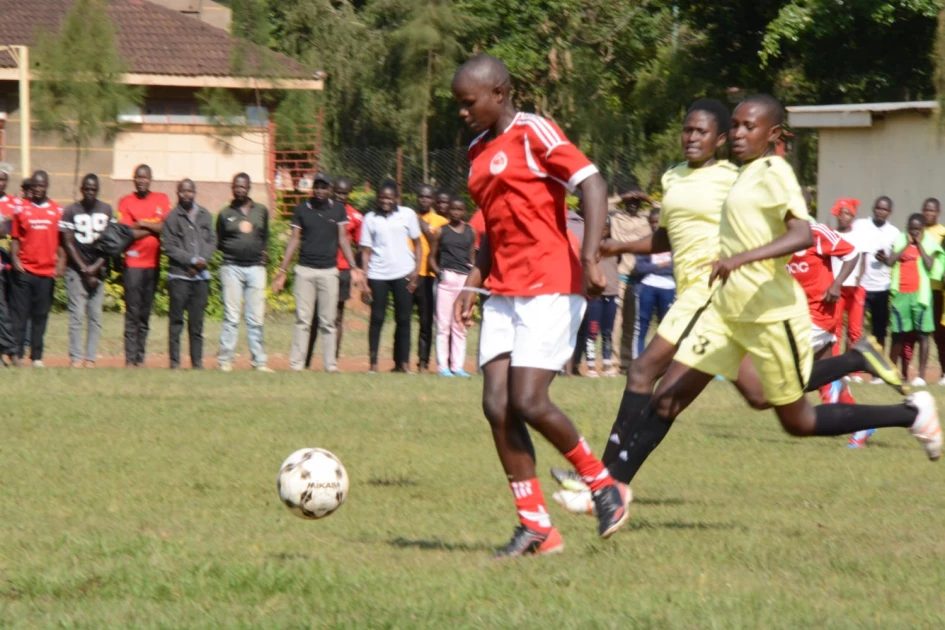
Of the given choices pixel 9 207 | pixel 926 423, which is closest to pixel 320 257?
pixel 9 207

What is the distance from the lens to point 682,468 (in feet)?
29.7

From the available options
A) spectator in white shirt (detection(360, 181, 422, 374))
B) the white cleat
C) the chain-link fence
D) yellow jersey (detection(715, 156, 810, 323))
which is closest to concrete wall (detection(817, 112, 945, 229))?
the chain-link fence

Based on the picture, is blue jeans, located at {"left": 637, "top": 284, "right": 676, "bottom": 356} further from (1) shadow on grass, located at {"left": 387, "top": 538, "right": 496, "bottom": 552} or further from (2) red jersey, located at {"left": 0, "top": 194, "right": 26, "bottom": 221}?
(1) shadow on grass, located at {"left": 387, "top": 538, "right": 496, "bottom": 552}

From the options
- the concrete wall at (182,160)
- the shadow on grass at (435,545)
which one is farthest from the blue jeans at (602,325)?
the concrete wall at (182,160)

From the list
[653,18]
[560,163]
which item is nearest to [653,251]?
[560,163]

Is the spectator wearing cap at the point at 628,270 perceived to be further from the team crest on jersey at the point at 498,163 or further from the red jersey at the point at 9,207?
the team crest on jersey at the point at 498,163

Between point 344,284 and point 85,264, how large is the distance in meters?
3.16

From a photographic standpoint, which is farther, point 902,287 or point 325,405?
point 902,287

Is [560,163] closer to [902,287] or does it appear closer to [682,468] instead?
[682,468]

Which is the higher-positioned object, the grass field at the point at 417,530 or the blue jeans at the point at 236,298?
the blue jeans at the point at 236,298

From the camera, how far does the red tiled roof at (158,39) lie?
91.5 ft

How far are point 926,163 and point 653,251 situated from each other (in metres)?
17.5

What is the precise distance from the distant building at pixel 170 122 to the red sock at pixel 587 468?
2160 centimetres

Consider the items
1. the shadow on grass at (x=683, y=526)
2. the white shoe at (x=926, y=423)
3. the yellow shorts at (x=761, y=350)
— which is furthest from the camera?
the white shoe at (x=926, y=423)
